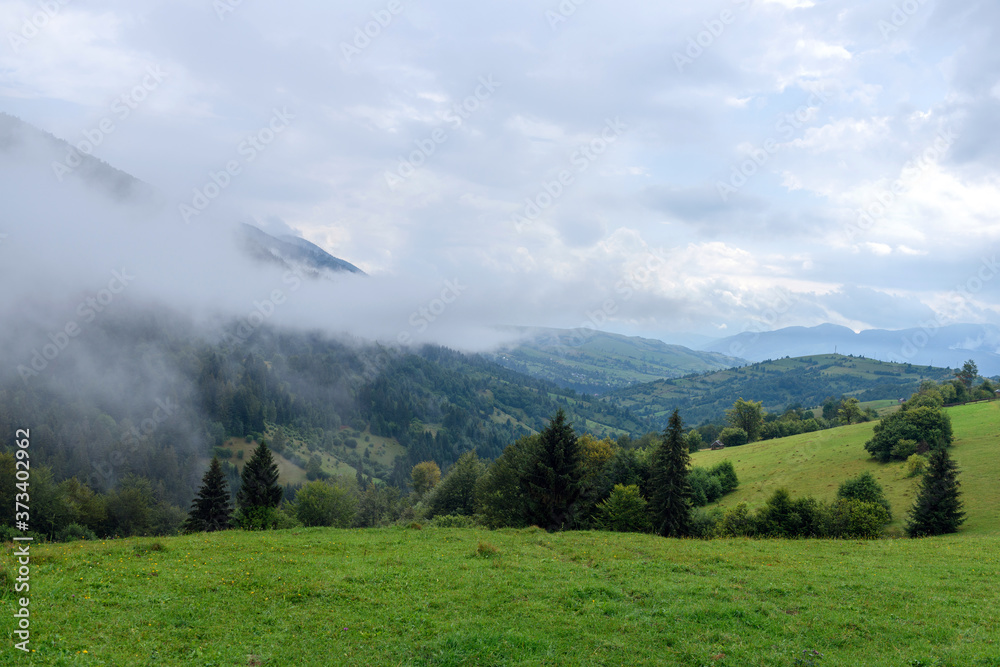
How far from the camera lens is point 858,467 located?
70.9 m

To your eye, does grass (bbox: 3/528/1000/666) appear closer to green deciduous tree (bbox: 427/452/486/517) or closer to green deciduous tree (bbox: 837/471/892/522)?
green deciduous tree (bbox: 837/471/892/522)

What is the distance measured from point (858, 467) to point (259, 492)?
81425 millimetres

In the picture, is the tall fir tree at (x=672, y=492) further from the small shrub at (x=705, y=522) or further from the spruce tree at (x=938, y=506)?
the spruce tree at (x=938, y=506)

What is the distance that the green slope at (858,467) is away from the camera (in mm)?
50775

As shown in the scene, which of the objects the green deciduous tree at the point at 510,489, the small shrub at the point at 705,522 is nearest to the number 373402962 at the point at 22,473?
the green deciduous tree at the point at 510,489

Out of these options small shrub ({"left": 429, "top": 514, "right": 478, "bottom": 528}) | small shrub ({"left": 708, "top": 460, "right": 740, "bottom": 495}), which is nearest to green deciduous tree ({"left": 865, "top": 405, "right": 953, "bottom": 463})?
small shrub ({"left": 708, "top": 460, "right": 740, "bottom": 495})

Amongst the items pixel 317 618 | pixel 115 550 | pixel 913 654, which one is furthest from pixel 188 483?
pixel 913 654

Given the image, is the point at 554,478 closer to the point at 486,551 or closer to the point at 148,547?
the point at 486,551

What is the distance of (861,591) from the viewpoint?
65.0 ft

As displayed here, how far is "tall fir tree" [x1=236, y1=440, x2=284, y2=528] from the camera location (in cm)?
5544

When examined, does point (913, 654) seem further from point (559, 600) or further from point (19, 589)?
point (19, 589)

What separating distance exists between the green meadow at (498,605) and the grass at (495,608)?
8 centimetres

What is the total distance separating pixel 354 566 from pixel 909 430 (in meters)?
82.8

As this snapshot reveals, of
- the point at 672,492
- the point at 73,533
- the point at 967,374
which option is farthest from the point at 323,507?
the point at 967,374
